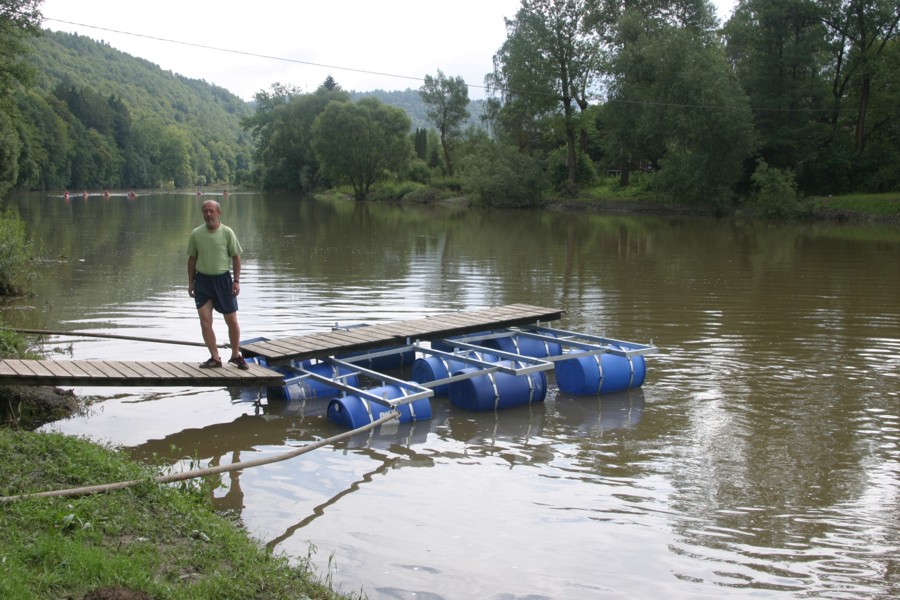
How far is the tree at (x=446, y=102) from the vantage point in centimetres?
8975

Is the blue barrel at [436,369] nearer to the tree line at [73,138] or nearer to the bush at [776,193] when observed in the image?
the tree line at [73,138]

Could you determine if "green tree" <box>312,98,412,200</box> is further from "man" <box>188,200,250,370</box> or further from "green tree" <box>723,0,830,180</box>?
"man" <box>188,200,250,370</box>

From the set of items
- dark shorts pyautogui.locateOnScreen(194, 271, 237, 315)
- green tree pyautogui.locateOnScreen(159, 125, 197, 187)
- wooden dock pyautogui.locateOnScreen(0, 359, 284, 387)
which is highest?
green tree pyautogui.locateOnScreen(159, 125, 197, 187)

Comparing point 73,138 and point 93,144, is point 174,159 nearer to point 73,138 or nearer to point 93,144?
point 93,144

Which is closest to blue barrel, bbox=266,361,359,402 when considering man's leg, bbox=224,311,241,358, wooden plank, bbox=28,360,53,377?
man's leg, bbox=224,311,241,358

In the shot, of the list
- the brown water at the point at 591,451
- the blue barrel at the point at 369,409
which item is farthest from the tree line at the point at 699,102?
the blue barrel at the point at 369,409

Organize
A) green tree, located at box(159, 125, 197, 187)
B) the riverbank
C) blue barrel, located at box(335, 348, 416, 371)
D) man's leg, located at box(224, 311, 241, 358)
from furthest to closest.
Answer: green tree, located at box(159, 125, 197, 187), blue barrel, located at box(335, 348, 416, 371), man's leg, located at box(224, 311, 241, 358), the riverbank

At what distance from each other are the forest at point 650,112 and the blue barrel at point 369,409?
30.6 meters

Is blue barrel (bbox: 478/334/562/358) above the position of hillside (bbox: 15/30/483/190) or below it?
below

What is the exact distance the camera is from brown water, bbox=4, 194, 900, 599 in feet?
19.8

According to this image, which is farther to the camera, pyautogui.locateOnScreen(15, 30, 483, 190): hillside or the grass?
pyautogui.locateOnScreen(15, 30, 483, 190): hillside

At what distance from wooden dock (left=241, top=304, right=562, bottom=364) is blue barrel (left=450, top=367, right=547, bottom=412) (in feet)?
4.72

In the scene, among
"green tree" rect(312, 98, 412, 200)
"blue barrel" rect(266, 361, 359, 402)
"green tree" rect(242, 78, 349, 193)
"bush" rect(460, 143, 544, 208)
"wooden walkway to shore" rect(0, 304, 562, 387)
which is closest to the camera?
"wooden walkway to shore" rect(0, 304, 562, 387)

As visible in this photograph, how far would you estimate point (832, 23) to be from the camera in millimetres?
52219
